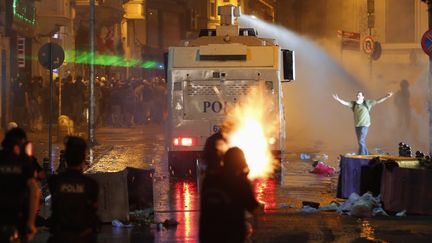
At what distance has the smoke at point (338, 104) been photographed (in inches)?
1115

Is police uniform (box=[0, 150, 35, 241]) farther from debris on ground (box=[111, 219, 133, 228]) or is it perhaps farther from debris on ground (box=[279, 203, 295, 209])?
debris on ground (box=[279, 203, 295, 209])

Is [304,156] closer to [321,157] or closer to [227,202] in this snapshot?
[321,157]

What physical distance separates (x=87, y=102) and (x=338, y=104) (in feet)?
32.7

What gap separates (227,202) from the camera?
643 cm

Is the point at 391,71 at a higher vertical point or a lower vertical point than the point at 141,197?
higher

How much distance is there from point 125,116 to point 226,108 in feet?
61.1

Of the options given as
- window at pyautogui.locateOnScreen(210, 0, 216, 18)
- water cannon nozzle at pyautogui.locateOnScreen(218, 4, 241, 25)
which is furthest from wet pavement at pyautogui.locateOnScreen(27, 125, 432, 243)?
window at pyautogui.locateOnScreen(210, 0, 216, 18)

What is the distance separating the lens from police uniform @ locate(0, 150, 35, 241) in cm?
698

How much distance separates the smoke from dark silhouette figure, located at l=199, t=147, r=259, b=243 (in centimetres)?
1682

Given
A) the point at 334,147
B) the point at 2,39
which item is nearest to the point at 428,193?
the point at 334,147

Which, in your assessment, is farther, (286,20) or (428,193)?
(286,20)

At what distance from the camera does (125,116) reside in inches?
1374

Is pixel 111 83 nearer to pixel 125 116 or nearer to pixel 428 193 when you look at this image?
pixel 125 116

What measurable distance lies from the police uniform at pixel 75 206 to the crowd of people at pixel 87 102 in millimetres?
23519
